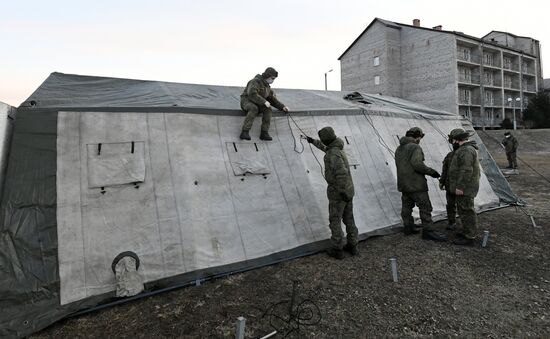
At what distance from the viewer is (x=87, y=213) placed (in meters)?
3.96

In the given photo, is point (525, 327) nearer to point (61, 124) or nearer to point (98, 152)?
point (98, 152)

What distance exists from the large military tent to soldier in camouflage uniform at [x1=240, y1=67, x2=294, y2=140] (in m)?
0.21

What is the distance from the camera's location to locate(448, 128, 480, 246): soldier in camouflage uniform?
5.02m

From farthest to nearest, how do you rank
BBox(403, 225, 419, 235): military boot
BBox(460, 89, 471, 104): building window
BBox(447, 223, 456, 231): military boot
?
BBox(460, 89, 471, 104): building window
BBox(447, 223, 456, 231): military boot
BBox(403, 225, 419, 235): military boot

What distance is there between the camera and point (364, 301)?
3621 mm

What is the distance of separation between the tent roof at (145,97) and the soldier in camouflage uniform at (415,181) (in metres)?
1.89

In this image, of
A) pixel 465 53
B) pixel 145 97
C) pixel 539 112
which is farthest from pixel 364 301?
pixel 539 112

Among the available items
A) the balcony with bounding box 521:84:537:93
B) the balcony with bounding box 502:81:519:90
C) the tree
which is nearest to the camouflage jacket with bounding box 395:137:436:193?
the tree

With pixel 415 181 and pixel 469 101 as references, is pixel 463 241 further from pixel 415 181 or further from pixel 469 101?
pixel 469 101

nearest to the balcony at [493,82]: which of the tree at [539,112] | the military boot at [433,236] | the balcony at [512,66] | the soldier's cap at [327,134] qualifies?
the balcony at [512,66]

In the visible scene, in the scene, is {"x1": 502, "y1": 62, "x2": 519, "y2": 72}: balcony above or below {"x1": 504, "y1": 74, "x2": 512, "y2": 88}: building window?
above

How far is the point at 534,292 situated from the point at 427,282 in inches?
47.4

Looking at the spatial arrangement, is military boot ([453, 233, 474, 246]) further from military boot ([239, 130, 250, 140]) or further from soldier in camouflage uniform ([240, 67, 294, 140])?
military boot ([239, 130, 250, 140])

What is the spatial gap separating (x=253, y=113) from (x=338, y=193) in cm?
207
